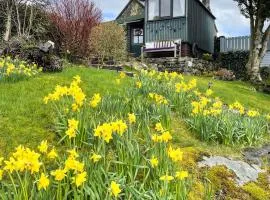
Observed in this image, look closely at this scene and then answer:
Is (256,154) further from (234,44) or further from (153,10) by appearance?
(234,44)

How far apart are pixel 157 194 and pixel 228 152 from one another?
277 cm

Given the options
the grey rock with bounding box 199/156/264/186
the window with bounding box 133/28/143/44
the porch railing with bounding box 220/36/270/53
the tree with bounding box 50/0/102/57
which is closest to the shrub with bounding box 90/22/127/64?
the tree with bounding box 50/0/102/57

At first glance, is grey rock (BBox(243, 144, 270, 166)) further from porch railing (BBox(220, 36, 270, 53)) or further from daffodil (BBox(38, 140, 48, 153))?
porch railing (BBox(220, 36, 270, 53))

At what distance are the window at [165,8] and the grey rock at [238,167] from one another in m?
21.8

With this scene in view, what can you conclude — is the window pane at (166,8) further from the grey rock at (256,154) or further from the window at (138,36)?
the grey rock at (256,154)

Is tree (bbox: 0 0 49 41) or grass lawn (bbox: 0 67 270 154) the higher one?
tree (bbox: 0 0 49 41)

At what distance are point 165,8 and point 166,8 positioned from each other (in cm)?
7

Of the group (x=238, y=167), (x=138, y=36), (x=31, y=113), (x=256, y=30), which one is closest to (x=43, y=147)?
(x=31, y=113)

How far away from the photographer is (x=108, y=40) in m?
21.5

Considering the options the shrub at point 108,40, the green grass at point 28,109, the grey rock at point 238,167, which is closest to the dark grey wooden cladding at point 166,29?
the shrub at point 108,40

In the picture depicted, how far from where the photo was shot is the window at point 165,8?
2728 centimetres

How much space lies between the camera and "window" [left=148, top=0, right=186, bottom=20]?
27.3 metres

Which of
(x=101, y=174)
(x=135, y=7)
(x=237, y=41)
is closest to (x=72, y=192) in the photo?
(x=101, y=174)

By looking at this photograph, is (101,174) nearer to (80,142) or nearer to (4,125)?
(80,142)
